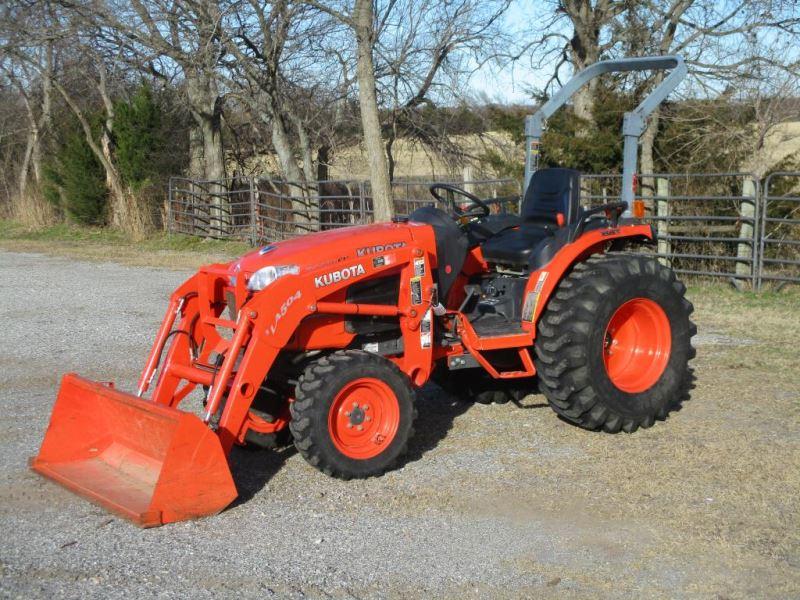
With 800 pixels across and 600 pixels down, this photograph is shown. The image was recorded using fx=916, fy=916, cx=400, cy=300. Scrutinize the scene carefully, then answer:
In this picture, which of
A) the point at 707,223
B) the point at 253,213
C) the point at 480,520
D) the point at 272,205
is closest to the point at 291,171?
the point at 272,205

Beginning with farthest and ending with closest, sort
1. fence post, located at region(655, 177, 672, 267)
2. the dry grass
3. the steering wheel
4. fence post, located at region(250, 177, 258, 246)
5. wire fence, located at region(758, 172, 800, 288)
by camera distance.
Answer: the dry grass
fence post, located at region(250, 177, 258, 246)
fence post, located at region(655, 177, 672, 267)
wire fence, located at region(758, 172, 800, 288)
the steering wheel

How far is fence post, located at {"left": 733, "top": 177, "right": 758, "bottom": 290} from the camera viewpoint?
11719mm

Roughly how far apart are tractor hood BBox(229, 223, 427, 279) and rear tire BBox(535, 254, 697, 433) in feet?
3.47

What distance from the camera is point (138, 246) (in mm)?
19609

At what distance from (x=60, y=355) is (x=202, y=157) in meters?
15.0

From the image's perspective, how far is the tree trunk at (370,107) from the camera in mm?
13227

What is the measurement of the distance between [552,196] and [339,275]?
6.35 feet

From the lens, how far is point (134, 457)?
4887mm

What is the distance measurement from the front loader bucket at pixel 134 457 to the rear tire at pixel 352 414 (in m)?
0.50

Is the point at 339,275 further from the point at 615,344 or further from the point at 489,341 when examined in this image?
the point at 615,344

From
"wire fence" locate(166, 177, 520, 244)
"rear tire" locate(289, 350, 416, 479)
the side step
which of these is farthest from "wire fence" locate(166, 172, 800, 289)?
"rear tire" locate(289, 350, 416, 479)

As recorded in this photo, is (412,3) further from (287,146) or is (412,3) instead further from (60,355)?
(60,355)

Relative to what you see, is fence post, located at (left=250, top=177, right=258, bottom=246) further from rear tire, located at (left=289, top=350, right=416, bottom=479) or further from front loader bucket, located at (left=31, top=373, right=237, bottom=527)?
rear tire, located at (left=289, top=350, right=416, bottom=479)

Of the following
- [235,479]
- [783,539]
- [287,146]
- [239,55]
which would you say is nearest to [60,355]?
[235,479]
